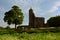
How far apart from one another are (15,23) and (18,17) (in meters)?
2.18

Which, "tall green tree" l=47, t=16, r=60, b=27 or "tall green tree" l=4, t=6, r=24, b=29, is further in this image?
"tall green tree" l=47, t=16, r=60, b=27

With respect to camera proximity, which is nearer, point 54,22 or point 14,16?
point 14,16

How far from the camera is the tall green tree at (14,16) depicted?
61156mm

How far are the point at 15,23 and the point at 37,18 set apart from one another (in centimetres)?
756

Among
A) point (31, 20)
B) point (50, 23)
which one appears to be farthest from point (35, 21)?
point (50, 23)

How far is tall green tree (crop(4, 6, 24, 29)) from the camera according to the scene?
2408 inches

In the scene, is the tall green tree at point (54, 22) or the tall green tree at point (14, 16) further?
the tall green tree at point (54, 22)

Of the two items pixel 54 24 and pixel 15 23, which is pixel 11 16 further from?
pixel 54 24

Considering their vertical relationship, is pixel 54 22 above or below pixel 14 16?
below

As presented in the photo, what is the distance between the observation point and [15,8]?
208 ft

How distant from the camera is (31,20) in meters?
63.8

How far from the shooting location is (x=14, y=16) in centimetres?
6222

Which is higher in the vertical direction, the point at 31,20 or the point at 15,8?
the point at 15,8

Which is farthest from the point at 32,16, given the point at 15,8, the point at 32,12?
the point at 15,8
